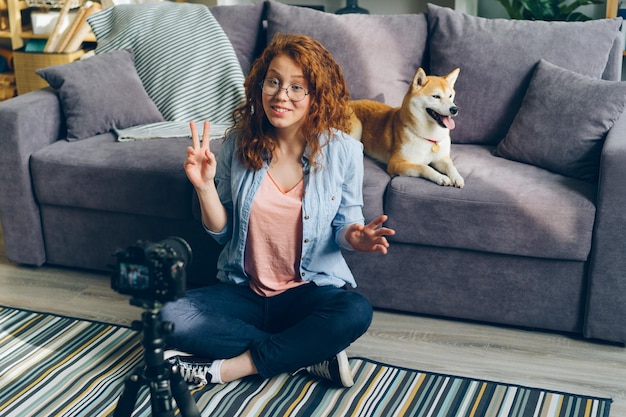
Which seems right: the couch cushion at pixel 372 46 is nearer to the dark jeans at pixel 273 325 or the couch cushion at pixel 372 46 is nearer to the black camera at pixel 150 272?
the dark jeans at pixel 273 325

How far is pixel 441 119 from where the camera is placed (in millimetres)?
2244

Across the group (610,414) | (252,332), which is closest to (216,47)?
(252,332)

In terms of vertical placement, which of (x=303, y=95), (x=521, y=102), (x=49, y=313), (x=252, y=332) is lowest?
(x=49, y=313)

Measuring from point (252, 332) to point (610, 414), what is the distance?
2.84 ft

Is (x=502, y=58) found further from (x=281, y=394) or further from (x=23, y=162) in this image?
(x=23, y=162)

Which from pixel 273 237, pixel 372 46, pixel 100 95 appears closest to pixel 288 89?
pixel 273 237

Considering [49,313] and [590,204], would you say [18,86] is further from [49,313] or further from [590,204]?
[590,204]

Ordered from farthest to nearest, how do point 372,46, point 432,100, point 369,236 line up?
point 372,46, point 432,100, point 369,236

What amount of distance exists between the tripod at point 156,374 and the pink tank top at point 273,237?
504mm

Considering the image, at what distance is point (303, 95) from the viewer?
5.93 feet

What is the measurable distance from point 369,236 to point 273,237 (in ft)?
0.93

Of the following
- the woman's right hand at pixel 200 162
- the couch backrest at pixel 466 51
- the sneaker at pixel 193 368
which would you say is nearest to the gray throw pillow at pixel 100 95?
the couch backrest at pixel 466 51

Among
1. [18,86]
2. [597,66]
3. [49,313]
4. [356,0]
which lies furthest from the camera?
[356,0]

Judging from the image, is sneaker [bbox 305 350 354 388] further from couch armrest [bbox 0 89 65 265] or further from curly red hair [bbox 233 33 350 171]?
couch armrest [bbox 0 89 65 265]
